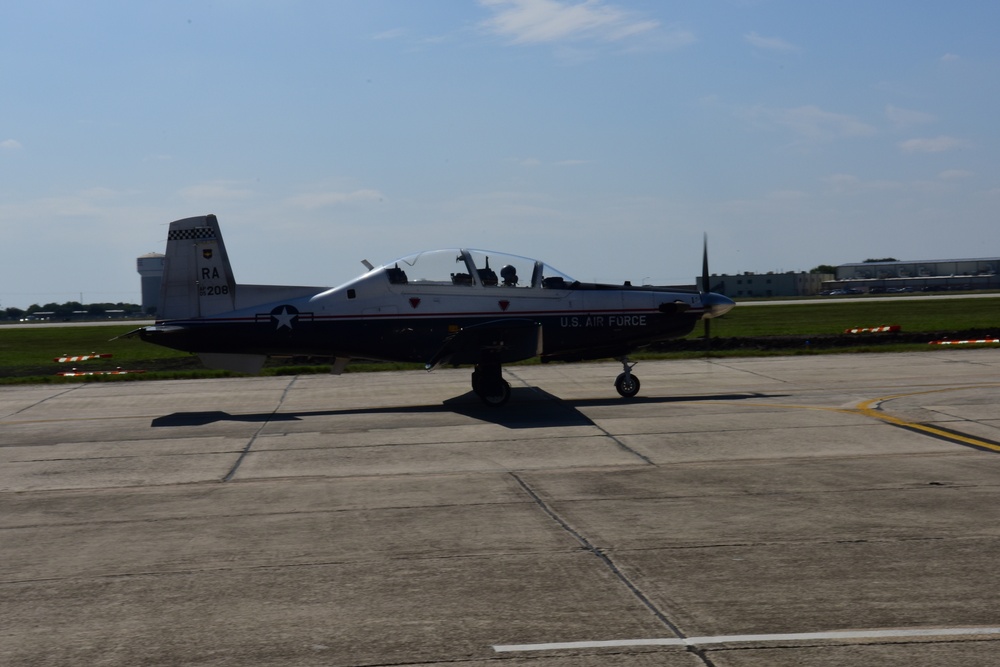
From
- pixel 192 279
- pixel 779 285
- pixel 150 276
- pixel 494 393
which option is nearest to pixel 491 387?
pixel 494 393

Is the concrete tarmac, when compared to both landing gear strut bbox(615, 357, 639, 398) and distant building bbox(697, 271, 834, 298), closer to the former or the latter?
landing gear strut bbox(615, 357, 639, 398)

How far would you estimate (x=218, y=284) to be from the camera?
1773cm

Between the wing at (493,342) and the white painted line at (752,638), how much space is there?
11.8m

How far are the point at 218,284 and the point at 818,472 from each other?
1161cm

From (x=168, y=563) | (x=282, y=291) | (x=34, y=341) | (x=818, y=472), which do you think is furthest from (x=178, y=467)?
(x=34, y=341)

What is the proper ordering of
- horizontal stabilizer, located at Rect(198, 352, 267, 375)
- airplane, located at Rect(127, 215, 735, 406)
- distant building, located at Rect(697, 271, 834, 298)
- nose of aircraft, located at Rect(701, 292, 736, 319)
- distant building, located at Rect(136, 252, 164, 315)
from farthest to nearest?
distant building, located at Rect(697, 271, 834, 298) < distant building, located at Rect(136, 252, 164, 315) < nose of aircraft, located at Rect(701, 292, 736, 319) < horizontal stabilizer, located at Rect(198, 352, 267, 375) < airplane, located at Rect(127, 215, 735, 406)

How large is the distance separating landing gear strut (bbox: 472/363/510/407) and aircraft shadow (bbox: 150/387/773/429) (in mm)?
155

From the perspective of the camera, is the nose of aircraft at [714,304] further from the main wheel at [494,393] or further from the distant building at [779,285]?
the distant building at [779,285]

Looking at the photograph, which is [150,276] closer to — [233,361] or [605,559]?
[233,361]

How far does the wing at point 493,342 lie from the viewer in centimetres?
1716

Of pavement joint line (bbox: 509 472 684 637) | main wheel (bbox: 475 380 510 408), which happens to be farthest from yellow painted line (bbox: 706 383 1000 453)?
pavement joint line (bbox: 509 472 684 637)

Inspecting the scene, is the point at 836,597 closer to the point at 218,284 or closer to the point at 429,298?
the point at 429,298

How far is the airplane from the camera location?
695 inches

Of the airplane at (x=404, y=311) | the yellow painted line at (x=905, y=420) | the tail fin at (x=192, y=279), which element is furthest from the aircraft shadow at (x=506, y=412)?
the tail fin at (x=192, y=279)
